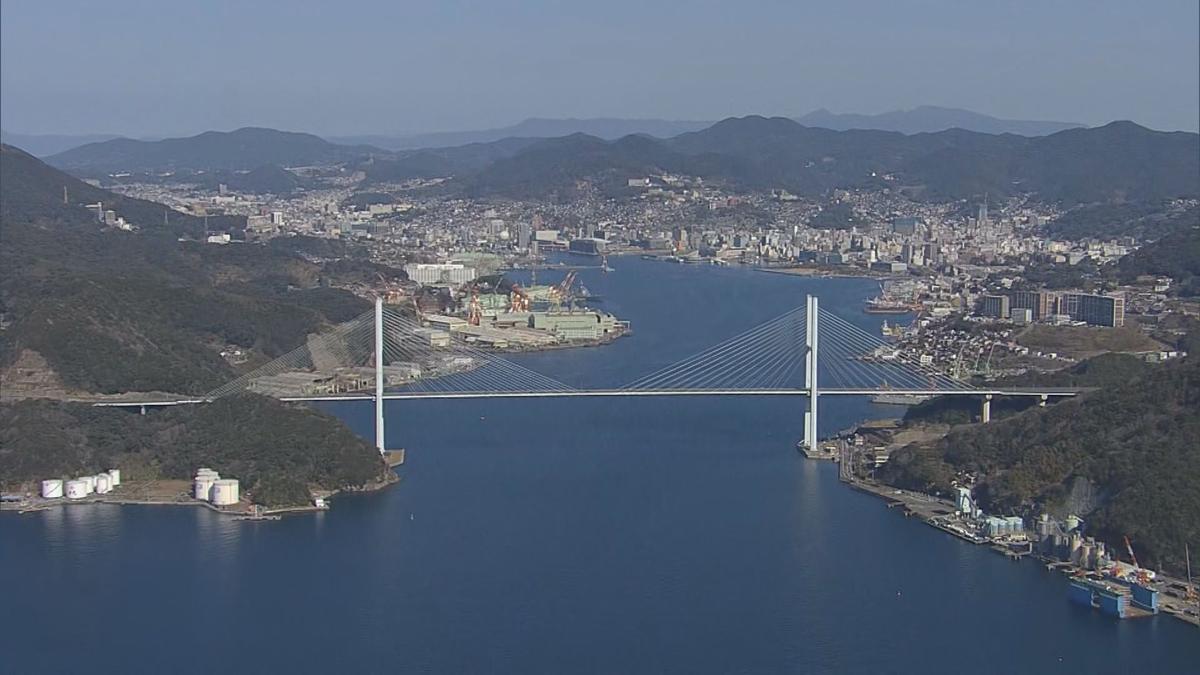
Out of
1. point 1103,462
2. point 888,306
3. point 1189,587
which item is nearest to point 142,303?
point 1103,462

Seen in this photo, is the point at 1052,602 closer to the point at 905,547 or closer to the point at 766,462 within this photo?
the point at 905,547

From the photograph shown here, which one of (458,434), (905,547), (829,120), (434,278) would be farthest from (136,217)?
(829,120)

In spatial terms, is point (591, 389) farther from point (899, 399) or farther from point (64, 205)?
point (64, 205)

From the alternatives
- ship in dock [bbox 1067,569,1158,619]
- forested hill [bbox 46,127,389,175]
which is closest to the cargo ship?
ship in dock [bbox 1067,569,1158,619]

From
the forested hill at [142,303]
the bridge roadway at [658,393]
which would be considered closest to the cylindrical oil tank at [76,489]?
Result: the bridge roadway at [658,393]

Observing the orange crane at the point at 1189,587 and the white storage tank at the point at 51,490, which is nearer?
the orange crane at the point at 1189,587

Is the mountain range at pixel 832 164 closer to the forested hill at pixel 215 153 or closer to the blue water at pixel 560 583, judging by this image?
the forested hill at pixel 215 153

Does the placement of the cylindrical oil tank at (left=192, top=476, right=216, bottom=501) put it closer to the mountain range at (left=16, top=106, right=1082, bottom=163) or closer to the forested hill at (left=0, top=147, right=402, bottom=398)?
the forested hill at (left=0, top=147, right=402, bottom=398)
